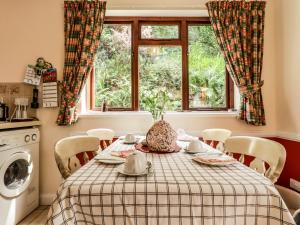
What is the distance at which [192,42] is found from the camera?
311cm

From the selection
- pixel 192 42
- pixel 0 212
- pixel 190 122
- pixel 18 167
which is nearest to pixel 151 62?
pixel 192 42

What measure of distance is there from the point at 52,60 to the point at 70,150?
1603mm

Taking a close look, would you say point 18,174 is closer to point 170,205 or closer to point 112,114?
point 112,114

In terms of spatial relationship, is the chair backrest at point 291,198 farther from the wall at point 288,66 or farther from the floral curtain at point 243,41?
the floral curtain at point 243,41

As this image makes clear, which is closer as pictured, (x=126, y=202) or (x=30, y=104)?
(x=126, y=202)

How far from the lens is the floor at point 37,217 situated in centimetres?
223

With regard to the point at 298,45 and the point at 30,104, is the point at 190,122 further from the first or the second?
the point at 30,104

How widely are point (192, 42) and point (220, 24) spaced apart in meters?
0.47

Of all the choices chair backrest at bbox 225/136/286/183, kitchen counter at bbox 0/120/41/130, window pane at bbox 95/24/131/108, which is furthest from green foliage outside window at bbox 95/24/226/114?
chair backrest at bbox 225/136/286/183

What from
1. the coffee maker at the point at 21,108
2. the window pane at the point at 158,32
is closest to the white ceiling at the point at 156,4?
the window pane at the point at 158,32

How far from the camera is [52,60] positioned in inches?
108

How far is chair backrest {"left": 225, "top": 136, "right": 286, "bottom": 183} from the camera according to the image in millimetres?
1209

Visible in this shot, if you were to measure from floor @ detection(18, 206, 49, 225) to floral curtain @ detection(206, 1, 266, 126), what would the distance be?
2.43 m

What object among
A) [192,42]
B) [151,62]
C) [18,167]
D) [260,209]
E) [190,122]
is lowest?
[18,167]
